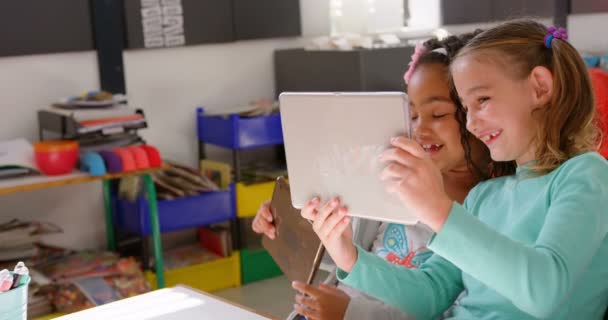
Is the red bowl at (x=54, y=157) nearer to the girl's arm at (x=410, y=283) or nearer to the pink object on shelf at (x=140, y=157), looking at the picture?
the pink object on shelf at (x=140, y=157)

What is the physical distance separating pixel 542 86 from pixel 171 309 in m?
0.79

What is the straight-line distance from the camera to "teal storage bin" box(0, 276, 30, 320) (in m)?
1.31

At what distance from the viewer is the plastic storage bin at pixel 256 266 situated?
371cm

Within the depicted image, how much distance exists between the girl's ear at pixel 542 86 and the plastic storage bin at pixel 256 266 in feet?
8.23

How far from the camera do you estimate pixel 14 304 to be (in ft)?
4.36

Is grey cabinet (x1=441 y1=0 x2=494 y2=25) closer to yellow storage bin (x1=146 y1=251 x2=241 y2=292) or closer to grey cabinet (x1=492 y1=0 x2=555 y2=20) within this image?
grey cabinet (x1=492 y1=0 x2=555 y2=20)

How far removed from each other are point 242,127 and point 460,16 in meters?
1.59

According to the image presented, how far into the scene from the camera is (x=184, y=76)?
3752 mm

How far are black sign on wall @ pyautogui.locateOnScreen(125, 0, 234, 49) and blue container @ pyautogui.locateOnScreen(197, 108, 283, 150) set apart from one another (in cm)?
37

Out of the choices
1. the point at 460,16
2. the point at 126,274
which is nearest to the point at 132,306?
the point at 126,274

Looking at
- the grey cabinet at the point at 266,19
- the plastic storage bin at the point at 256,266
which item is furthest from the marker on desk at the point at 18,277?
the grey cabinet at the point at 266,19

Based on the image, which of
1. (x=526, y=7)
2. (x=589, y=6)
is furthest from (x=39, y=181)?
(x=589, y=6)

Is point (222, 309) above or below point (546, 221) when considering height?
below

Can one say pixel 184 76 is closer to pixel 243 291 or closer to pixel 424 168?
pixel 243 291
